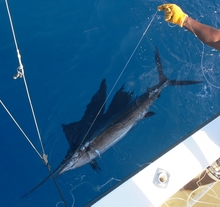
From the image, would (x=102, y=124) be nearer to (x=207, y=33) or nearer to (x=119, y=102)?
(x=119, y=102)

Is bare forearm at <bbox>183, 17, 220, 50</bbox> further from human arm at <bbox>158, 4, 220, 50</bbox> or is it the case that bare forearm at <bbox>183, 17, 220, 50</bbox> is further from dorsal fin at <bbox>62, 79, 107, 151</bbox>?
dorsal fin at <bbox>62, 79, 107, 151</bbox>

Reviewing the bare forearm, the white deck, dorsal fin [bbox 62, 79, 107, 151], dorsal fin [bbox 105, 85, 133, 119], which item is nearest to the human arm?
the bare forearm

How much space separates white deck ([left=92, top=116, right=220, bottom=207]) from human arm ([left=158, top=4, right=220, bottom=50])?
34.2 inches

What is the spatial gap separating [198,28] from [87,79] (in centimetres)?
171

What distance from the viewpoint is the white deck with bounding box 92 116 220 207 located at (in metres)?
2.21

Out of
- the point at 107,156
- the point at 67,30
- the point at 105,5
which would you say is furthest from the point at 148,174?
the point at 105,5

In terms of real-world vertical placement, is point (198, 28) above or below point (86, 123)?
above

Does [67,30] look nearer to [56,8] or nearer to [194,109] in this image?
[56,8]

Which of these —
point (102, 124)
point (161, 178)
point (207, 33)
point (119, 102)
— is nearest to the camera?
point (161, 178)

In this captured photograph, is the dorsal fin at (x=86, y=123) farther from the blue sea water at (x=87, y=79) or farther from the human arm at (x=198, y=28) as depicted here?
the human arm at (x=198, y=28)

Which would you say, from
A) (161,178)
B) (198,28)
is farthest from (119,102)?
(161,178)

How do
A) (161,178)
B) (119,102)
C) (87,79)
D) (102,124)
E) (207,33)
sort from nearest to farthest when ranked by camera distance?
(161,178) < (207,33) < (102,124) < (119,102) < (87,79)

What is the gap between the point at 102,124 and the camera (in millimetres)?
3541

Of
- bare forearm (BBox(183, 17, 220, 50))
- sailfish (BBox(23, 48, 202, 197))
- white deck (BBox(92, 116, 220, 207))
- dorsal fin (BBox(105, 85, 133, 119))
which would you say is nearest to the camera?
white deck (BBox(92, 116, 220, 207))
